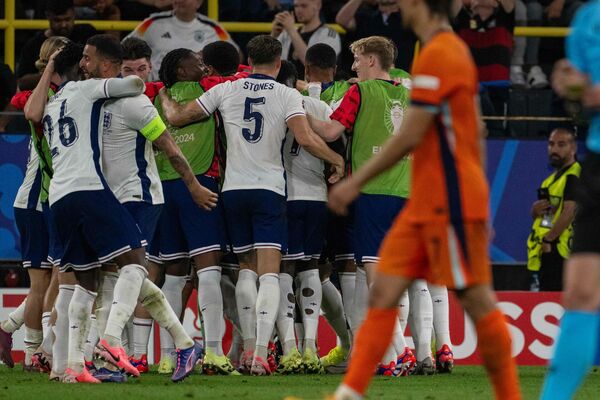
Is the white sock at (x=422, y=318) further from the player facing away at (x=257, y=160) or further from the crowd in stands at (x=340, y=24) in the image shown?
the crowd in stands at (x=340, y=24)

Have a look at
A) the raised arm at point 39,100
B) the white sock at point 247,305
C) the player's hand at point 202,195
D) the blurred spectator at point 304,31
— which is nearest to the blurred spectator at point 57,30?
the blurred spectator at point 304,31

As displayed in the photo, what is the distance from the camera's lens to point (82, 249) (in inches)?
344

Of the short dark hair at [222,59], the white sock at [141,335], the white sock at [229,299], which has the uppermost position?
the short dark hair at [222,59]

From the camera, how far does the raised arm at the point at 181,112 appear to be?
10211 millimetres

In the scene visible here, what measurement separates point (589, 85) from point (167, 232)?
16.9ft

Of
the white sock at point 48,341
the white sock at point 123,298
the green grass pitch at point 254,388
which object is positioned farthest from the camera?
the white sock at point 48,341

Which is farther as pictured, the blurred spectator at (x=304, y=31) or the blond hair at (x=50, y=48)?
the blurred spectator at (x=304, y=31)

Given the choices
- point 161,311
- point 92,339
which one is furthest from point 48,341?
point 161,311

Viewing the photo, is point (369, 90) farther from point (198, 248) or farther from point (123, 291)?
point (123, 291)

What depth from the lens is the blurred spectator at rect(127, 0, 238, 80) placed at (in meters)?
13.6

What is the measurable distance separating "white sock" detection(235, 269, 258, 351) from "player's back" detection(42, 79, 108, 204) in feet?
6.34

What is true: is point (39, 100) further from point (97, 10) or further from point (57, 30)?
point (97, 10)

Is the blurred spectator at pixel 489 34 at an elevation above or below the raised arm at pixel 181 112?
above

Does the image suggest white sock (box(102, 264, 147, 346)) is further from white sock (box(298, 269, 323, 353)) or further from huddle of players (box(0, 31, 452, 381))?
white sock (box(298, 269, 323, 353))
